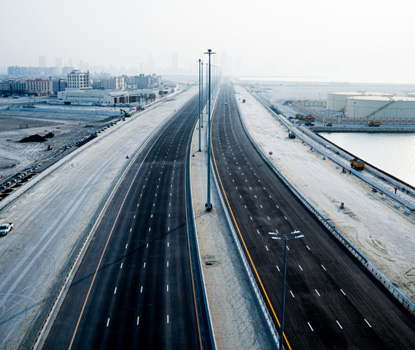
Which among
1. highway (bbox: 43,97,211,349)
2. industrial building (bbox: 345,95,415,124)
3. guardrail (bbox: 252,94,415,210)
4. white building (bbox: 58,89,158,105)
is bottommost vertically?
highway (bbox: 43,97,211,349)

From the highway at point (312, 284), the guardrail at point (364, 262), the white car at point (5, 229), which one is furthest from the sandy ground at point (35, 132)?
the guardrail at point (364, 262)

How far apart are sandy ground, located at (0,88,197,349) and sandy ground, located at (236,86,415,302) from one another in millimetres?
28438

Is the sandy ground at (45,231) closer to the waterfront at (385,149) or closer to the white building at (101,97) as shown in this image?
the waterfront at (385,149)

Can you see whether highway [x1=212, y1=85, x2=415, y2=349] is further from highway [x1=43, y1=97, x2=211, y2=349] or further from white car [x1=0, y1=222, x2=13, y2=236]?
white car [x1=0, y1=222, x2=13, y2=236]

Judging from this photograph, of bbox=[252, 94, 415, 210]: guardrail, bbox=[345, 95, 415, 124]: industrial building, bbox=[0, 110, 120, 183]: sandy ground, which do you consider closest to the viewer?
bbox=[252, 94, 415, 210]: guardrail

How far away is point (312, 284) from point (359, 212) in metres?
19.1

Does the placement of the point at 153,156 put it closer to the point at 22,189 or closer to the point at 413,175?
the point at 22,189

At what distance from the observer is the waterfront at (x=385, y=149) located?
239ft

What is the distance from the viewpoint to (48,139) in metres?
97.1

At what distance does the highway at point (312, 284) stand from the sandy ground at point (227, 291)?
128 cm

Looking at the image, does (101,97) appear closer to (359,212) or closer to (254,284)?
(359,212)

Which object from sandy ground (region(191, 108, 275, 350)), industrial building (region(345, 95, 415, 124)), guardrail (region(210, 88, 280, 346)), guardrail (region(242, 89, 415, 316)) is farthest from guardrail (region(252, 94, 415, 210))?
industrial building (region(345, 95, 415, 124))

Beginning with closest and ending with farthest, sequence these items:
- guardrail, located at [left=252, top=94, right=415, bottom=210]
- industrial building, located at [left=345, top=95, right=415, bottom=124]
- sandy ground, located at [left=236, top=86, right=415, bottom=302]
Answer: sandy ground, located at [left=236, top=86, right=415, bottom=302] → guardrail, located at [left=252, top=94, right=415, bottom=210] → industrial building, located at [left=345, top=95, right=415, bottom=124]

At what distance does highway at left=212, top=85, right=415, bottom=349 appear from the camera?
79.6 ft
